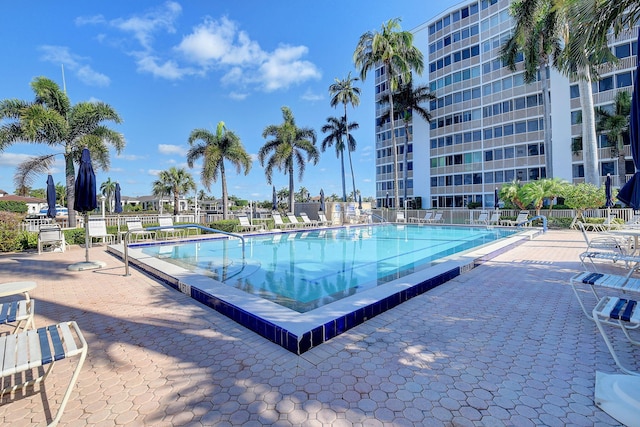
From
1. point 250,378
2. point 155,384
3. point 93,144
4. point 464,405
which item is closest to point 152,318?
point 155,384

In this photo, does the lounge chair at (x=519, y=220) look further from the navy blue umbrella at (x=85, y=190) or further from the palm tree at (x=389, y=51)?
the navy blue umbrella at (x=85, y=190)

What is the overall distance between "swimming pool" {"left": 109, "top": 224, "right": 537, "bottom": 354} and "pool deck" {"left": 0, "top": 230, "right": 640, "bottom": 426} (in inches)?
7.2

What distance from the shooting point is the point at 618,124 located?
19750 millimetres

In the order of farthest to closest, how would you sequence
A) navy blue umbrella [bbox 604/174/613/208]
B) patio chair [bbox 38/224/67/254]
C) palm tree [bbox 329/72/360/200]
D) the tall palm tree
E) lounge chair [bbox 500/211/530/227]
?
palm tree [bbox 329/72/360/200] < the tall palm tree < lounge chair [bbox 500/211/530/227] < navy blue umbrella [bbox 604/174/613/208] < patio chair [bbox 38/224/67/254]

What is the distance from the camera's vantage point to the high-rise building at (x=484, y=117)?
2353cm

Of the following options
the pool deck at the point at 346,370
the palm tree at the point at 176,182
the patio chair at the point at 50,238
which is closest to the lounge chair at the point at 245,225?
the patio chair at the point at 50,238

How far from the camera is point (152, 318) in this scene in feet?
13.0

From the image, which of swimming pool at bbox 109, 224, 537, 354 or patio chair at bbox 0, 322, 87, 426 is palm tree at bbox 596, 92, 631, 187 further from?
patio chair at bbox 0, 322, 87, 426

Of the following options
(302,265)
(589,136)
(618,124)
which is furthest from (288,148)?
(618,124)

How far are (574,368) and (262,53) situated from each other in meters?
24.0

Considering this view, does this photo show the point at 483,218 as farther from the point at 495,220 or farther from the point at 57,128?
the point at 57,128

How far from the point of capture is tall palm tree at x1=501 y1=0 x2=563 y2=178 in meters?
17.0

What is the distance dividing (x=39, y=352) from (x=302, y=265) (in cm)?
612

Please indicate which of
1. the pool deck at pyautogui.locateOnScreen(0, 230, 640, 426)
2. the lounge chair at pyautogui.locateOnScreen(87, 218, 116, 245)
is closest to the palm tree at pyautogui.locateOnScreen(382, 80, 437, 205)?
the lounge chair at pyautogui.locateOnScreen(87, 218, 116, 245)
